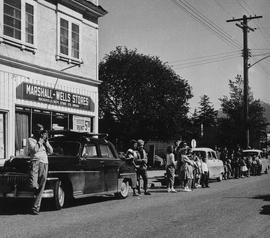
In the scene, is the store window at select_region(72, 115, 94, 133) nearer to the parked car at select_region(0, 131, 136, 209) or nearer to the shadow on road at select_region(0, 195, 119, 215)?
the shadow on road at select_region(0, 195, 119, 215)

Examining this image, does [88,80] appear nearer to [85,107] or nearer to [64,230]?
[85,107]

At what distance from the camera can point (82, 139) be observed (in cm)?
1280

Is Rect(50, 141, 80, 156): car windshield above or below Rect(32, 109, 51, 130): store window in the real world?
below

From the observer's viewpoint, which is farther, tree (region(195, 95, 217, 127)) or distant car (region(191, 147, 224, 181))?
tree (region(195, 95, 217, 127))

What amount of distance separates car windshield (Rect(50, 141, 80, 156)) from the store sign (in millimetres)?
5962

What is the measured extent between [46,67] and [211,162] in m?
9.03

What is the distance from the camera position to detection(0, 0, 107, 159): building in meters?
17.6

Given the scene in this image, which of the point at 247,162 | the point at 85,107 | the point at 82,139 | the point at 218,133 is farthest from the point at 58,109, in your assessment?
the point at 218,133

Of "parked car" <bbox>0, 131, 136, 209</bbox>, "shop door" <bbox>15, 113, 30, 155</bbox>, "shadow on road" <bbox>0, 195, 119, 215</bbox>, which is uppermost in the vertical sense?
"shop door" <bbox>15, 113, 30, 155</bbox>

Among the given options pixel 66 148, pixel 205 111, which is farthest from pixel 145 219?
pixel 205 111

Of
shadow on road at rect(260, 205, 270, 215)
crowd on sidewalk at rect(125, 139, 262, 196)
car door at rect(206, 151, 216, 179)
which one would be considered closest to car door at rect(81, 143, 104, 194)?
crowd on sidewalk at rect(125, 139, 262, 196)

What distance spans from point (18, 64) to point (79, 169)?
733 cm

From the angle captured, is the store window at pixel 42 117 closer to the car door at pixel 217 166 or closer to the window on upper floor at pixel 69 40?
the window on upper floor at pixel 69 40

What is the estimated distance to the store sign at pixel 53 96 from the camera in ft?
60.2
